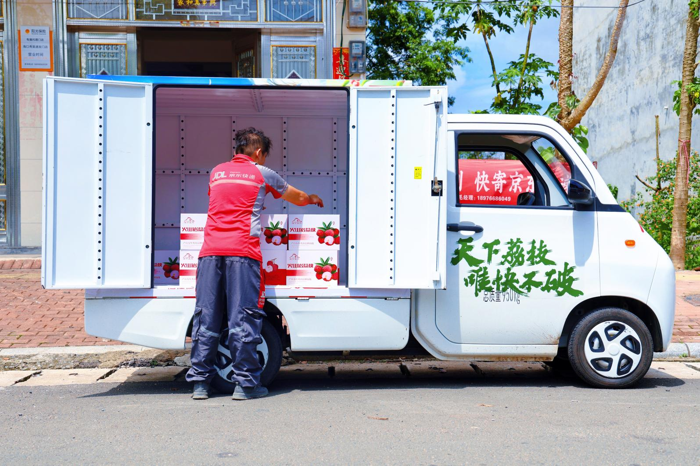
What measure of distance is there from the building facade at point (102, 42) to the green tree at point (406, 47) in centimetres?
1331

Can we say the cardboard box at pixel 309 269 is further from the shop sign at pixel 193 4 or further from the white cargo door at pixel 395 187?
the shop sign at pixel 193 4

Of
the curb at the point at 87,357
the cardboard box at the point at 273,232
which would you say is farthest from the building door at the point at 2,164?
the cardboard box at the point at 273,232

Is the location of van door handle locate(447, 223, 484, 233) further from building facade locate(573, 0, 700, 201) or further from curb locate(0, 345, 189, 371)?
building facade locate(573, 0, 700, 201)

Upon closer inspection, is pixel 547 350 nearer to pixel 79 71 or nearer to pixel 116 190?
pixel 116 190

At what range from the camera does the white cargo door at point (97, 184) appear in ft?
16.5

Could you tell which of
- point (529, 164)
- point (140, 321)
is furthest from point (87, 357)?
point (529, 164)

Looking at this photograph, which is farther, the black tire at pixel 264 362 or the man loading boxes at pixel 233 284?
the black tire at pixel 264 362

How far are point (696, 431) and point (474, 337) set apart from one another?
163 centimetres

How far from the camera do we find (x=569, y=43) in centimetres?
1197

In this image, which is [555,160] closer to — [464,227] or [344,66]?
[464,227]

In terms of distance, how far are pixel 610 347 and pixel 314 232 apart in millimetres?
2356

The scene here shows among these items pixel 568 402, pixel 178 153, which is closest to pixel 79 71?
pixel 178 153

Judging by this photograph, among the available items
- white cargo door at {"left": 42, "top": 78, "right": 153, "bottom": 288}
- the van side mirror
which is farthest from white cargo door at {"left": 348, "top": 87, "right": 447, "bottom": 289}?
white cargo door at {"left": 42, "top": 78, "right": 153, "bottom": 288}

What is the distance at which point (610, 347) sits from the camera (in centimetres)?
545
